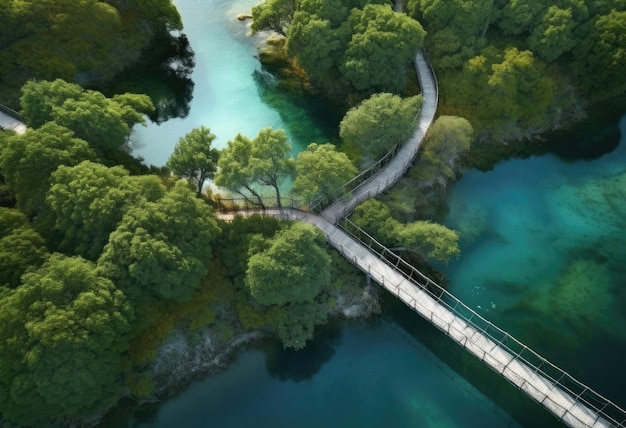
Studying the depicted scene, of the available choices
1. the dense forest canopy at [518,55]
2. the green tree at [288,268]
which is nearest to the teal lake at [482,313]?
the dense forest canopy at [518,55]

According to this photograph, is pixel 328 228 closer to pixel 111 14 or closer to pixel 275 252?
pixel 275 252

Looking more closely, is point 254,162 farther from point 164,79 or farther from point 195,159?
point 164,79

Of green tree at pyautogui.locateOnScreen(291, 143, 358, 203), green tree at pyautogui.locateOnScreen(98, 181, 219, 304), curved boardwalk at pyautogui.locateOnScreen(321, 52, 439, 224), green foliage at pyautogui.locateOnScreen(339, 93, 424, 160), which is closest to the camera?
green tree at pyautogui.locateOnScreen(98, 181, 219, 304)

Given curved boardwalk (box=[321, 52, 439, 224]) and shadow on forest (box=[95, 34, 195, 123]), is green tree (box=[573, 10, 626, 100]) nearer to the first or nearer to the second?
curved boardwalk (box=[321, 52, 439, 224])

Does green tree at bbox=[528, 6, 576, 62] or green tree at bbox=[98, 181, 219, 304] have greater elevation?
green tree at bbox=[528, 6, 576, 62]

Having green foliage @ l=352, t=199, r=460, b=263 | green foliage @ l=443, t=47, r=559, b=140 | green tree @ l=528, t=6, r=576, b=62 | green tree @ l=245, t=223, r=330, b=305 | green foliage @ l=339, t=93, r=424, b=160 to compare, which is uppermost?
green tree @ l=528, t=6, r=576, b=62

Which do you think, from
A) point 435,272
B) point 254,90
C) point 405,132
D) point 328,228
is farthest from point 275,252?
point 254,90

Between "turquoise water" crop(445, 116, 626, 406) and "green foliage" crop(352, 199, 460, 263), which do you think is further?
"turquoise water" crop(445, 116, 626, 406)

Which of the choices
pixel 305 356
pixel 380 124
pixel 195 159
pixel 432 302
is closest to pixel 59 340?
pixel 195 159

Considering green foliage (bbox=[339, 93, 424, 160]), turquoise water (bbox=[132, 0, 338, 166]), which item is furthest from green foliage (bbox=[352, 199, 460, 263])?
turquoise water (bbox=[132, 0, 338, 166])
